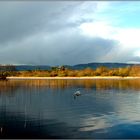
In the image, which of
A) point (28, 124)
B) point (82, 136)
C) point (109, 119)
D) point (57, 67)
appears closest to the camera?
point (82, 136)

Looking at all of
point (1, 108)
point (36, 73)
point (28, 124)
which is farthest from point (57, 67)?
point (28, 124)

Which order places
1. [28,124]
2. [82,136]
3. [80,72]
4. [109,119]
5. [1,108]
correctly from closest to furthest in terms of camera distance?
1. [82,136]
2. [28,124]
3. [109,119]
4. [1,108]
5. [80,72]

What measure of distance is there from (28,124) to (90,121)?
4238mm

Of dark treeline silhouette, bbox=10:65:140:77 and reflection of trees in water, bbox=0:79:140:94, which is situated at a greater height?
dark treeline silhouette, bbox=10:65:140:77

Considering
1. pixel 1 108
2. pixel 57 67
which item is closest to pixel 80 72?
pixel 57 67

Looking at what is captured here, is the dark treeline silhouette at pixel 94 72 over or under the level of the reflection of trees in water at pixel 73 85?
over

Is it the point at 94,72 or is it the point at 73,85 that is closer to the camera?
the point at 73,85

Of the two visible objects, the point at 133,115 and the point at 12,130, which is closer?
the point at 12,130

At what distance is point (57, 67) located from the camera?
5098 inches

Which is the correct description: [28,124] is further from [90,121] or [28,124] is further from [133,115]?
[133,115]

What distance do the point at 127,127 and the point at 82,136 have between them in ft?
13.4

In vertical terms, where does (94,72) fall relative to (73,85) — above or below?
above

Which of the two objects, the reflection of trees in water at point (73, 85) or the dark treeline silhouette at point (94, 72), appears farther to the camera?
the dark treeline silhouette at point (94, 72)

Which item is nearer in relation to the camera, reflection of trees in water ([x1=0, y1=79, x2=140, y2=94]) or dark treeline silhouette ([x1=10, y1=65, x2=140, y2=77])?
reflection of trees in water ([x1=0, y1=79, x2=140, y2=94])
